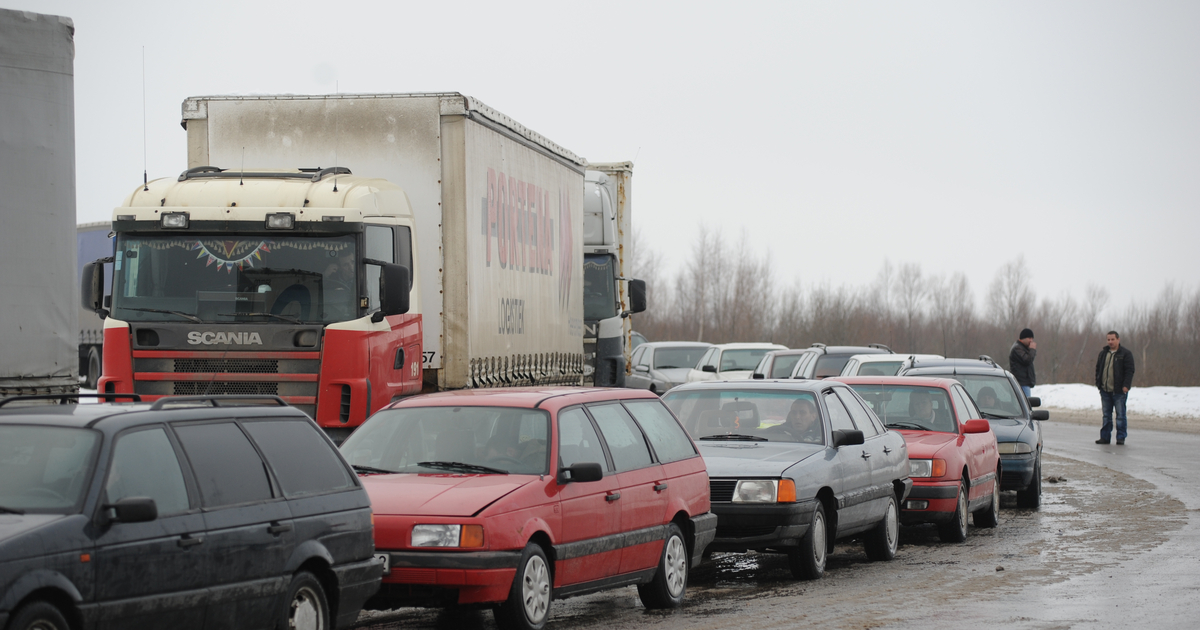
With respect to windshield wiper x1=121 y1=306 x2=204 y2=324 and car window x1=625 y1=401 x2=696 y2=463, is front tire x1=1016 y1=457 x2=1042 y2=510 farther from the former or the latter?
windshield wiper x1=121 y1=306 x2=204 y2=324

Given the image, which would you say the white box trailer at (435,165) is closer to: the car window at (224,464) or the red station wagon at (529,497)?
the red station wagon at (529,497)

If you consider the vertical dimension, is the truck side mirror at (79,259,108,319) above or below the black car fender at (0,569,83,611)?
above

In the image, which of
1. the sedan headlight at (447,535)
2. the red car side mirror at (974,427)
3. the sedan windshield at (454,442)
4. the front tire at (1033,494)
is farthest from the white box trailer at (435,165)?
the front tire at (1033,494)

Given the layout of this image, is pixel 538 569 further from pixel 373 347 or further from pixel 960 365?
pixel 960 365

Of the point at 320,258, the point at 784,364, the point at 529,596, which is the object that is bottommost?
the point at 529,596

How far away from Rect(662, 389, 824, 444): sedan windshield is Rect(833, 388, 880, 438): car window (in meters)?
0.64

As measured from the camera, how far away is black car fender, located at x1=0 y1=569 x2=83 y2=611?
5203mm

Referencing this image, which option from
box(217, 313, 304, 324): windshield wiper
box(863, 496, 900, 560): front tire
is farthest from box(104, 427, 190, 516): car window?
box(863, 496, 900, 560): front tire

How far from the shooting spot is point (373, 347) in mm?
12008

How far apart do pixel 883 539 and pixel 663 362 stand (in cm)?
→ 2117

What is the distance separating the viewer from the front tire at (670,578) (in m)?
9.08

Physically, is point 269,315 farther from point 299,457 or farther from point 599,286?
point 599,286

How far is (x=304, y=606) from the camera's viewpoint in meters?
6.88

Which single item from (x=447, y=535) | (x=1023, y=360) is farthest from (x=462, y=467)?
(x=1023, y=360)
